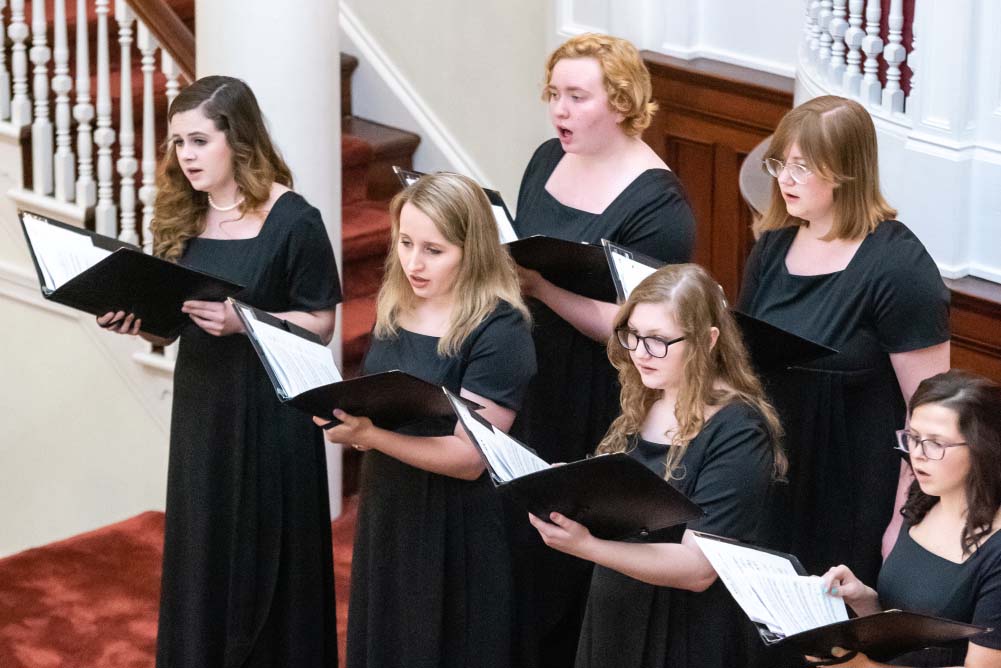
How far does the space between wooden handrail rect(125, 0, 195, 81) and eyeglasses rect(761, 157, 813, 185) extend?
8.01 feet

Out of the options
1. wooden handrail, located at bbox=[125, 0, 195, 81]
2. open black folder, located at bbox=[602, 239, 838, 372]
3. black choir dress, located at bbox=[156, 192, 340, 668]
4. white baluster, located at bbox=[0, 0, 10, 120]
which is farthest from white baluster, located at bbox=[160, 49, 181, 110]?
open black folder, located at bbox=[602, 239, 838, 372]

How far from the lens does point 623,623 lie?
8.93 feet

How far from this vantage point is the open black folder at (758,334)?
9.49ft

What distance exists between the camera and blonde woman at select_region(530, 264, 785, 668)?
2557 mm

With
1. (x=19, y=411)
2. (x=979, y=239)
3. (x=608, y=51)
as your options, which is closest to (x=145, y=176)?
(x=19, y=411)

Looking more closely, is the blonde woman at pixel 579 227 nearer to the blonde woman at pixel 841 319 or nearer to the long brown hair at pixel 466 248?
the blonde woman at pixel 841 319

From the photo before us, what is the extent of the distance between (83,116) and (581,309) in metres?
2.45

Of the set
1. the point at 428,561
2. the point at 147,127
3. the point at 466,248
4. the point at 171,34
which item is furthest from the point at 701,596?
the point at 147,127

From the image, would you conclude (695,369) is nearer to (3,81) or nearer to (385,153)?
(3,81)

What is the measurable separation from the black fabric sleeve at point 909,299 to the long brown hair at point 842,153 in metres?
0.09

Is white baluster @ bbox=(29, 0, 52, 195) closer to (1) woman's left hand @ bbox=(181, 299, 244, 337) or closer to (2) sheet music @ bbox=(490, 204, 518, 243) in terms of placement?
(1) woman's left hand @ bbox=(181, 299, 244, 337)

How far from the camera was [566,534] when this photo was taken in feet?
8.25

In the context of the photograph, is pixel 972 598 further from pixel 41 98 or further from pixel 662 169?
pixel 41 98

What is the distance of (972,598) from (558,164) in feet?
5.14
